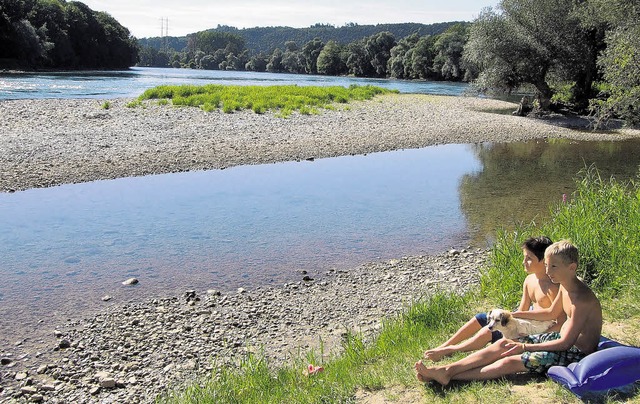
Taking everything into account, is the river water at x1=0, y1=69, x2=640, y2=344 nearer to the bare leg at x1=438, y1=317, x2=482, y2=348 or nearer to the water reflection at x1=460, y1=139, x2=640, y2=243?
the water reflection at x1=460, y1=139, x2=640, y2=243

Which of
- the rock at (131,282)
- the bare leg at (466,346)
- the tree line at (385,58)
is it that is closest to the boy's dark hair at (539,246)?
the bare leg at (466,346)

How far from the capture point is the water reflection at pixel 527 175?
13.8 m

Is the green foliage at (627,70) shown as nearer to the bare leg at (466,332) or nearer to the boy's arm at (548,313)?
the boy's arm at (548,313)

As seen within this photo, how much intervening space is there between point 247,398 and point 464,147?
876 inches

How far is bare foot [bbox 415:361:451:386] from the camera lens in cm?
516

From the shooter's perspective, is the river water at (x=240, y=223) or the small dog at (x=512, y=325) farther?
the river water at (x=240, y=223)

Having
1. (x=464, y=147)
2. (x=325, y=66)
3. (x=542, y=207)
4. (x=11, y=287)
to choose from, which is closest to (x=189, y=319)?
(x=11, y=287)

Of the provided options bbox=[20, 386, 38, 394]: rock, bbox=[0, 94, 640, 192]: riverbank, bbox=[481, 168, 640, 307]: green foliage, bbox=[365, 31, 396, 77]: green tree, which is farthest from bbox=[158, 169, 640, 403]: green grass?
bbox=[365, 31, 396, 77]: green tree

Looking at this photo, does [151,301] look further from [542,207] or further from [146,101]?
[146,101]

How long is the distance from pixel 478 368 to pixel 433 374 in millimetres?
446

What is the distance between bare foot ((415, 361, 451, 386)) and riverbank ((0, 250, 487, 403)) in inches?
77.3

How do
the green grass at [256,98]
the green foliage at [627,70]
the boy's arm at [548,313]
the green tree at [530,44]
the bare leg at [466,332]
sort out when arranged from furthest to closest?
the green tree at [530,44], the green grass at [256,98], the green foliage at [627,70], the bare leg at [466,332], the boy's arm at [548,313]

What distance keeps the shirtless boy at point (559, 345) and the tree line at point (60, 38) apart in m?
83.2

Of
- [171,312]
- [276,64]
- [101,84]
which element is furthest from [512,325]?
[276,64]
